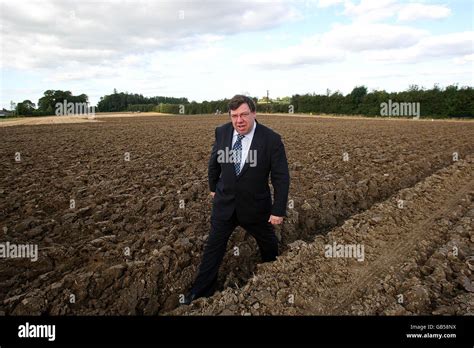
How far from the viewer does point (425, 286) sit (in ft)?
12.0

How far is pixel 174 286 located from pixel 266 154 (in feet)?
7.02

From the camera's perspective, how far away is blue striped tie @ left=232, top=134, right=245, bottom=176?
11.8 feet

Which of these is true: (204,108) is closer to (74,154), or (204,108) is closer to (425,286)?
(74,154)

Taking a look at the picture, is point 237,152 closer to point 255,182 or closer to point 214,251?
point 255,182

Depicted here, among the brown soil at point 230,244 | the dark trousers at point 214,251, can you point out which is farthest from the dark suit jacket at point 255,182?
the brown soil at point 230,244

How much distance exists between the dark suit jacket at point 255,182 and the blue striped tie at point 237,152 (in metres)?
0.05

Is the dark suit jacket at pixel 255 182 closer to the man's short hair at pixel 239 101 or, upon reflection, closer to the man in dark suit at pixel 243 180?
the man in dark suit at pixel 243 180

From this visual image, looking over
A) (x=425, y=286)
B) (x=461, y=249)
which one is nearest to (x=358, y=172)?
(x=461, y=249)

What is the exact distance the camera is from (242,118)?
11.1ft

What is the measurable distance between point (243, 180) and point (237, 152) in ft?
1.09

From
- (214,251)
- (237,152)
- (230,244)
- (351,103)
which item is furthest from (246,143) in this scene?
(351,103)

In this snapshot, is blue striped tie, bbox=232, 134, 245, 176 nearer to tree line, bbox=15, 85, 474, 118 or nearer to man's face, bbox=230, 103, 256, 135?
man's face, bbox=230, 103, 256, 135

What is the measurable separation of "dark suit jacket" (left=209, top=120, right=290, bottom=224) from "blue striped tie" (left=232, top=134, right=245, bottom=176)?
0.05 metres
